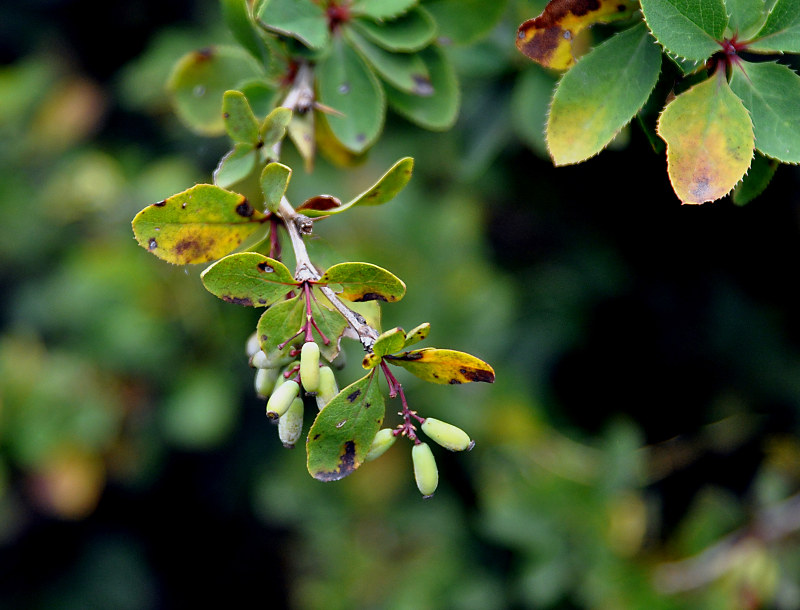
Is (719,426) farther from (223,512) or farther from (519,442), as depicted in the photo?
(223,512)

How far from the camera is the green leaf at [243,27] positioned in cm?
83

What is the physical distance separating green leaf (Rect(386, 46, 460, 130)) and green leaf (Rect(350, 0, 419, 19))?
0.11 metres

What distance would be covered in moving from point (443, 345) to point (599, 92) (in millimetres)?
1102

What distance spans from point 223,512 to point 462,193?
136cm

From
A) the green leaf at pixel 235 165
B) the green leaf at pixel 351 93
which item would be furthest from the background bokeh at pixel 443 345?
the green leaf at pixel 235 165

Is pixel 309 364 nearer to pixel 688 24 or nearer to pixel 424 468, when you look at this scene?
pixel 424 468

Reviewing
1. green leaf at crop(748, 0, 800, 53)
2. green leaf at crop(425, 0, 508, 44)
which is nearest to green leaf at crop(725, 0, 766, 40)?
green leaf at crop(748, 0, 800, 53)

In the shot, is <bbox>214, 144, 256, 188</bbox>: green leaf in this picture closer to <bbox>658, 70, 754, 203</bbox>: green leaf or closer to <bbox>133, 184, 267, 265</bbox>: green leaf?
<bbox>133, 184, 267, 265</bbox>: green leaf

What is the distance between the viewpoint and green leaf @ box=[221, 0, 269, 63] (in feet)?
2.71

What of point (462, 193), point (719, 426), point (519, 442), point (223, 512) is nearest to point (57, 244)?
point (223, 512)

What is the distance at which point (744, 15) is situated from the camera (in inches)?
26.3

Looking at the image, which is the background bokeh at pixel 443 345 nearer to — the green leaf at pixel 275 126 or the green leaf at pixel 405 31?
the green leaf at pixel 405 31

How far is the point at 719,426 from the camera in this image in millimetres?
1814

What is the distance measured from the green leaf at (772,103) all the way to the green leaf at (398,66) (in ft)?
1.27
